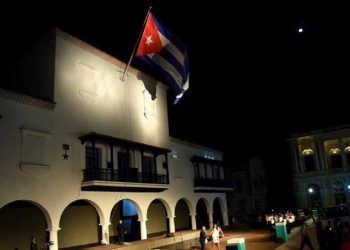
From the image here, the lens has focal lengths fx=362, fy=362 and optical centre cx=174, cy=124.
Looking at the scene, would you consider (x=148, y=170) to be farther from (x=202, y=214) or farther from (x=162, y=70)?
(x=202, y=214)

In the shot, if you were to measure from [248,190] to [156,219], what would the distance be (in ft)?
92.3

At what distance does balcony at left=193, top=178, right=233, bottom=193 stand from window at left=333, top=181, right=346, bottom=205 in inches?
904

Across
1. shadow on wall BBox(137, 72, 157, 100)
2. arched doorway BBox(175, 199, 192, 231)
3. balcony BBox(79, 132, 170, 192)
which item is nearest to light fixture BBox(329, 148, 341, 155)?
arched doorway BBox(175, 199, 192, 231)

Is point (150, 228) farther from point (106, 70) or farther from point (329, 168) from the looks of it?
point (329, 168)

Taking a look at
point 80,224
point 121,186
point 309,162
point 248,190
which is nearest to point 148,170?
point 121,186

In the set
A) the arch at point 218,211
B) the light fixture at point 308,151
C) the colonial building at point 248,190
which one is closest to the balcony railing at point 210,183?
the arch at point 218,211

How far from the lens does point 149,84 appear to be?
1225 inches

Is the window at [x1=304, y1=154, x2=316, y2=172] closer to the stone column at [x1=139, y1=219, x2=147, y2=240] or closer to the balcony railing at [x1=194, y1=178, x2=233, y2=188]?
the balcony railing at [x1=194, y1=178, x2=233, y2=188]

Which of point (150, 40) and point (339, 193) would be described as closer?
point (150, 40)

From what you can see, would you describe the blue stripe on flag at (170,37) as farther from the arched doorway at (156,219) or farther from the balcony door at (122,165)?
the arched doorway at (156,219)

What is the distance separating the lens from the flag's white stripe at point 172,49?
70.6 ft

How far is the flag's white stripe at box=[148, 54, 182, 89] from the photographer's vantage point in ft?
73.2

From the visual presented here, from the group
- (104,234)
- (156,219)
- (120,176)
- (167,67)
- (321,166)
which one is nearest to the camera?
(167,67)

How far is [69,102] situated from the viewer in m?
23.2
